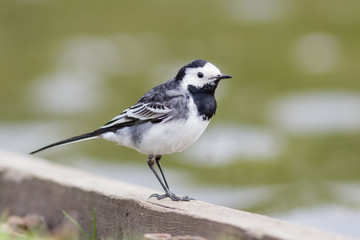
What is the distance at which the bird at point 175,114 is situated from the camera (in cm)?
464

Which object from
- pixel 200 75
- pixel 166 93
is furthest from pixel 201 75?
pixel 166 93

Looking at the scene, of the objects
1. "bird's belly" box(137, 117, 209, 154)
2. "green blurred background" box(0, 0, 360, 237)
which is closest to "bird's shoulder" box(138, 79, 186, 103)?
"bird's belly" box(137, 117, 209, 154)

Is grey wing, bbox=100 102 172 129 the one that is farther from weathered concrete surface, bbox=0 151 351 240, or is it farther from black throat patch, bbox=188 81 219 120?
weathered concrete surface, bbox=0 151 351 240

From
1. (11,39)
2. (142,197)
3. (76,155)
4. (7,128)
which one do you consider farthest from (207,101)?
(11,39)

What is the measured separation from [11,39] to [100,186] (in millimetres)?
7991

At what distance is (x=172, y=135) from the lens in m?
4.64

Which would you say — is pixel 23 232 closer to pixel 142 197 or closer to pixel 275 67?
pixel 142 197

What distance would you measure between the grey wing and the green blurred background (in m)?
2.09

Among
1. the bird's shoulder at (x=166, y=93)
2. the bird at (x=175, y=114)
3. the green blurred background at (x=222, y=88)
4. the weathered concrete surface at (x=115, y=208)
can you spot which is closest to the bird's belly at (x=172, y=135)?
the bird at (x=175, y=114)

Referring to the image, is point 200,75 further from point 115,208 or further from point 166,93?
point 115,208

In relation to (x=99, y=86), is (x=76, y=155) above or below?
below

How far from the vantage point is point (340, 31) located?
38.1ft

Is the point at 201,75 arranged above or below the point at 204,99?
above

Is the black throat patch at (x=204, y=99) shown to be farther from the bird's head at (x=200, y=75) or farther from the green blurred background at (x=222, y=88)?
the green blurred background at (x=222, y=88)
